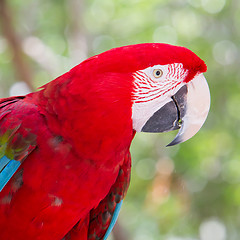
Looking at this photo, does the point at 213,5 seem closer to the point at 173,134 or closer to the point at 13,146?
the point at 173,134

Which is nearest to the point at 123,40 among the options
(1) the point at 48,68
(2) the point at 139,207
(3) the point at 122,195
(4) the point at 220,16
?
(4) the point at 220,16

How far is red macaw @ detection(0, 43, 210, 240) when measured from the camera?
3.48ft

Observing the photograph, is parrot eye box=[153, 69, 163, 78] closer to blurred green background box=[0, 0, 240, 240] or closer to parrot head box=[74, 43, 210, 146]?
parrot head box=[74, 43, 210, 146]

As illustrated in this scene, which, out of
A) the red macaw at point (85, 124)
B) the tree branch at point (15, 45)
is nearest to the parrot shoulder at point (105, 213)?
the red macaw at point (85, 124)

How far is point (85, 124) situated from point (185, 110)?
0.97 ft

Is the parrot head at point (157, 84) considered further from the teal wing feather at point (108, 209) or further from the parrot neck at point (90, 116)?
the teal wing feather at point (108, 209)

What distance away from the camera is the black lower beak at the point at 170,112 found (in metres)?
1.10

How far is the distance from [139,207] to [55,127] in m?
2.89

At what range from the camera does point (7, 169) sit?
1.10 metres

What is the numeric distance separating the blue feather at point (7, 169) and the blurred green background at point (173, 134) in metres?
1.54

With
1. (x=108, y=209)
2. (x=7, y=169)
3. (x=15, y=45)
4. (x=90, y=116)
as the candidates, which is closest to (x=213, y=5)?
(x=15, y=45)

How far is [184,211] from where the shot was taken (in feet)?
10.0

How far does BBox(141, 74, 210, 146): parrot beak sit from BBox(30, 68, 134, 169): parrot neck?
0.09 m

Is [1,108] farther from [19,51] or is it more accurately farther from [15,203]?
[19,51]
